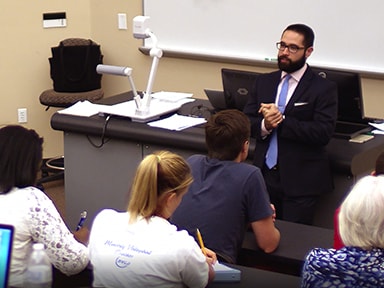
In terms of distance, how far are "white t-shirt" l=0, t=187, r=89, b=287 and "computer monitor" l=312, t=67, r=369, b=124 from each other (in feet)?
6.08

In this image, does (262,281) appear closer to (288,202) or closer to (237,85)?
(288,202)

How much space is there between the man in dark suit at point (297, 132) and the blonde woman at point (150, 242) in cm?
133

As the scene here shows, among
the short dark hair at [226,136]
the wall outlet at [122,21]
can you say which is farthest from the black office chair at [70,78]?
the short dark hair at [226,136]

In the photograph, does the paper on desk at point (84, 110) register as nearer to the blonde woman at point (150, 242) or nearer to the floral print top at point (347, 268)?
the blonde woman at point (150, 242)

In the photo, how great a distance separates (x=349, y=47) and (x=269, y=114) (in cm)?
201

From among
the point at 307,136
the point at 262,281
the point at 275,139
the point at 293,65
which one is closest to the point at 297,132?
the point at 307,136

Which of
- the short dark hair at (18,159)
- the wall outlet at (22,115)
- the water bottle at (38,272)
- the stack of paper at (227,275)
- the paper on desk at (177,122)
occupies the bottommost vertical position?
the wall outlet at (22,115)

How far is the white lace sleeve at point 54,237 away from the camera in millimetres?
2492

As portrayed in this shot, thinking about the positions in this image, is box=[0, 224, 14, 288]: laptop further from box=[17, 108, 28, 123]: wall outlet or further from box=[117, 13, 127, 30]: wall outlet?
box=[117, 13, 127, 30]: wall outlet

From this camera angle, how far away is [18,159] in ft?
8.31

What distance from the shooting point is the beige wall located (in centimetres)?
629

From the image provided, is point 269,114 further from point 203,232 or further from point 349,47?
point 349,47

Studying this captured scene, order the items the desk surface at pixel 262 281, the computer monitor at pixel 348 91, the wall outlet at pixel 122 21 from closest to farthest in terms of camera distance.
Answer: the desk surface at pixel 262 281 → the computer monitor at pixel 348 91 → the wall outlet at pixel 122 21

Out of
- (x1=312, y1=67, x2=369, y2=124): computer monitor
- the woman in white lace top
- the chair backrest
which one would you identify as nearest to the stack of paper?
the woman in white lace top
